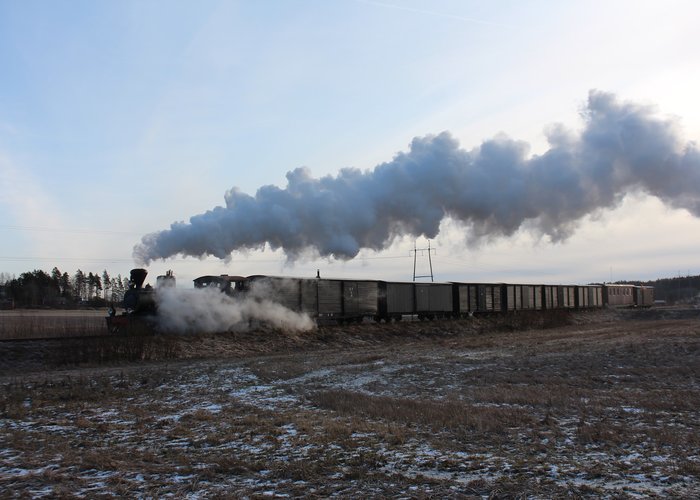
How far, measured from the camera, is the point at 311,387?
45.9 feet

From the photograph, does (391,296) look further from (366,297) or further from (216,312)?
(216,312)

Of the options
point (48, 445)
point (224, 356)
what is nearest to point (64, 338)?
point (224, 356)

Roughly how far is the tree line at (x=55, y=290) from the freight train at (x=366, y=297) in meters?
50.7

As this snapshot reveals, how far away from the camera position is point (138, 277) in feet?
93.7

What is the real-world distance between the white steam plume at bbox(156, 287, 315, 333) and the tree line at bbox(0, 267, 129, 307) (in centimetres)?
5554

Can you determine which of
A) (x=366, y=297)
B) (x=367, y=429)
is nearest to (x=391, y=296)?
(x=366, y=297)

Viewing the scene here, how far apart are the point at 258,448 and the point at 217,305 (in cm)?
2094

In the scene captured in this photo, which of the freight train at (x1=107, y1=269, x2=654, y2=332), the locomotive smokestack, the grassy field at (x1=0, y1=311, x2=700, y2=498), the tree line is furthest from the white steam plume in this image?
the tree line

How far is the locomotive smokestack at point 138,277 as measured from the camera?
28516mm

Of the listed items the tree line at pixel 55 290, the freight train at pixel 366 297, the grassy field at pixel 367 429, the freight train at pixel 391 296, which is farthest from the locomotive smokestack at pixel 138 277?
the tree line at pixel 55 290

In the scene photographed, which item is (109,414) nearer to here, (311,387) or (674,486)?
(311,387)

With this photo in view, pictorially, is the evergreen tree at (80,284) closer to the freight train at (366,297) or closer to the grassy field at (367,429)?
the freight train at (366,297)

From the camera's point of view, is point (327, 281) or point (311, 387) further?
point (327, 281)

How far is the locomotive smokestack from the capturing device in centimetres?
2852
